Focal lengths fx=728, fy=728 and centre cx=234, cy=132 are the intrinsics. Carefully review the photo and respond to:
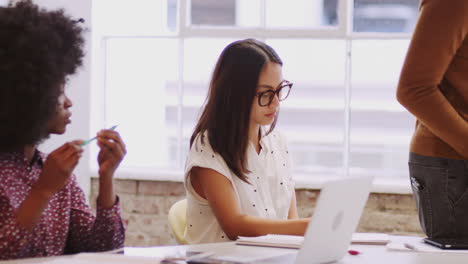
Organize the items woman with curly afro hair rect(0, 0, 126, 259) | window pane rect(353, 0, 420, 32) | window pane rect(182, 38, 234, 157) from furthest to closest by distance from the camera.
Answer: window pane rect(182, 38, 234, 157)
window pane rect(353, 0, 420, 32)
woman with curly afro hair rect(0, 0, 126, 259)

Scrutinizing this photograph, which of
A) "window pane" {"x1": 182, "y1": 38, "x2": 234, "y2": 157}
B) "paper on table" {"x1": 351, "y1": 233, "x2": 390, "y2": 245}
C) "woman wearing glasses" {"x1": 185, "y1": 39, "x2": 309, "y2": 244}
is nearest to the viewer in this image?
"paper on table" {"x1": 351, "y1": 233, "x2": 390, "y2": 245}

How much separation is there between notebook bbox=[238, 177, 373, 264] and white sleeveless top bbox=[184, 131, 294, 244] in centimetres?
58

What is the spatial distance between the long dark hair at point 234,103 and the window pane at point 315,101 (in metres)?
1.49

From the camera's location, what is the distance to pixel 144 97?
397 centimetres

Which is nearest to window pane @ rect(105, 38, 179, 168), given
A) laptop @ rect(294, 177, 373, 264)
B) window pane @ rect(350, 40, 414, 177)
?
window pane @ rect(350, 40, 414, 177)

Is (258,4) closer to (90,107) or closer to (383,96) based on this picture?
(383,96)

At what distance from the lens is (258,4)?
12.6 ft

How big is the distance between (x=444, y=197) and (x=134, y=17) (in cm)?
242

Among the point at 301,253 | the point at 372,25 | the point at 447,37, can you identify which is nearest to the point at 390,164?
the point at 372,25

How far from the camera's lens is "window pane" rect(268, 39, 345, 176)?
3.73 m

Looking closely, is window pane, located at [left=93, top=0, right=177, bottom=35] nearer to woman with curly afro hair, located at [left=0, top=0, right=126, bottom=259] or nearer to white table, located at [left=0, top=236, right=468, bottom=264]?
woman with curly afro hair, located at [left=0, top=0, right=126, bottom=259]

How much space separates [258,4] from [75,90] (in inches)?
42.3

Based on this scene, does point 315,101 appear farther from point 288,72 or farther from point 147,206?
point 147,206

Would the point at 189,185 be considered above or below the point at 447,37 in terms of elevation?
below
